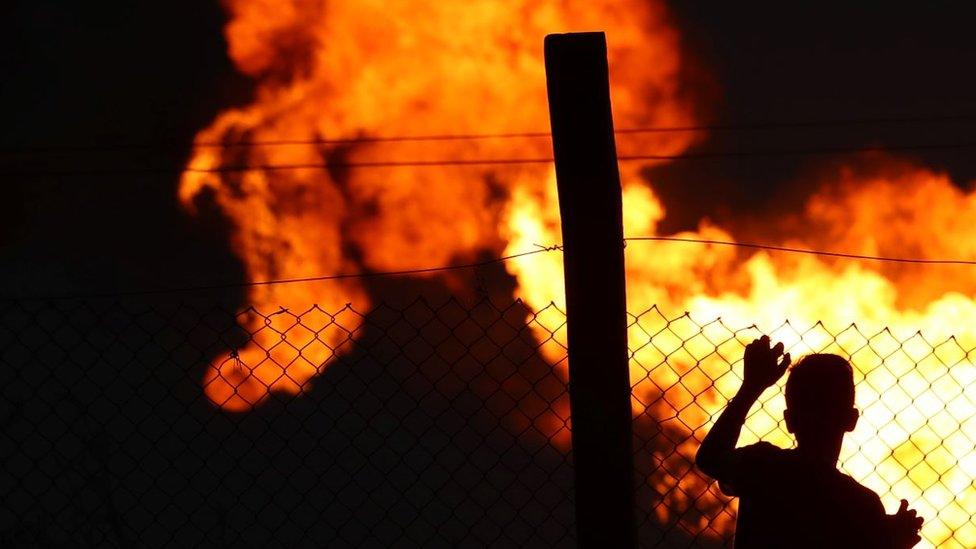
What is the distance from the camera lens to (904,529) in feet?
8.89

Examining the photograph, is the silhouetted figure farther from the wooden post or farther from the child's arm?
the wooden post

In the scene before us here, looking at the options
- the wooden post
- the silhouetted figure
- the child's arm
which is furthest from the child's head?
the wooden post

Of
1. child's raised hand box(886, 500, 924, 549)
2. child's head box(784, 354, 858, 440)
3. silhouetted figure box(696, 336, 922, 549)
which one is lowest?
child's raised hand box(886, 500, 924, 549)

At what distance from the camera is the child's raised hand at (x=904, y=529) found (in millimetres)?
2709

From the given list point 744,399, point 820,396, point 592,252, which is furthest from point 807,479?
point 592,252

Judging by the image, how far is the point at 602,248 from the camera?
254 centimetres

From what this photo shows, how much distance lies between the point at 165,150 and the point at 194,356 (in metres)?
12.1

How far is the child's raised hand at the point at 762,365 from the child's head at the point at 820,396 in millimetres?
176

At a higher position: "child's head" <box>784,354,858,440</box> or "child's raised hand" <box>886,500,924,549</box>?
"child's head" <box>784,354,858,440</box>

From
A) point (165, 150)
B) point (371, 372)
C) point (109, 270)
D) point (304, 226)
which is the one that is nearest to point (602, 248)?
point (304, 226)

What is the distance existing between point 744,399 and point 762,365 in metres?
0.10

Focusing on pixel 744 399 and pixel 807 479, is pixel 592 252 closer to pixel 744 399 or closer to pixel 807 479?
pixel 744 399

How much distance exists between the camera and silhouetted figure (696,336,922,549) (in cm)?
271

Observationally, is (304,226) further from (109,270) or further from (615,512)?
(615,512)
